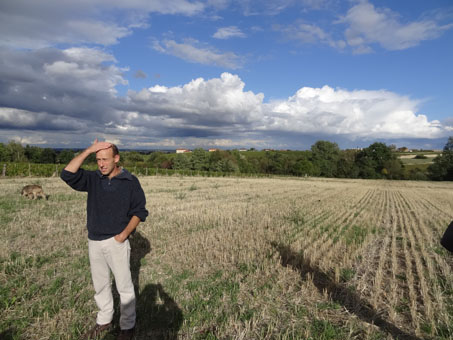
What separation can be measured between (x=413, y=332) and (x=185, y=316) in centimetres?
363

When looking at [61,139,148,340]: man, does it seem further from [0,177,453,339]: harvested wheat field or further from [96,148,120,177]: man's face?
[0,177,453,339]: harvested wheat field

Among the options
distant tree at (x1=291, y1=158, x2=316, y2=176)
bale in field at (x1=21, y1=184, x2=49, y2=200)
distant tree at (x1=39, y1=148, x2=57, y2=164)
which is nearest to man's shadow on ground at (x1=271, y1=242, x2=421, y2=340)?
bale in field at (x1=21, y1=184, x2=49, y2=200)

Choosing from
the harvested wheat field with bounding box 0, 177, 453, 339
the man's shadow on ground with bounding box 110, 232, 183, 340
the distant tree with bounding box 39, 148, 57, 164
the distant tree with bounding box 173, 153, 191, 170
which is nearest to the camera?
the man's shadow on ground with bounding box 110, 232, 183, 340

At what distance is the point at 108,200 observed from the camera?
3.39 meters

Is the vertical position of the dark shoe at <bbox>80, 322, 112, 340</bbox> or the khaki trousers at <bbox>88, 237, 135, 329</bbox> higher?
the khaki trousers at <bbox>88, 237, 135, 329</bbox>

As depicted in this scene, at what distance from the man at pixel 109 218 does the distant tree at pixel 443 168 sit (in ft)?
A: 329

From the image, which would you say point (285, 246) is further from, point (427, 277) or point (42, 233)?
point (42, 233)

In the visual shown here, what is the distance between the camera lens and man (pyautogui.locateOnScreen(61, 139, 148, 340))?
334cm

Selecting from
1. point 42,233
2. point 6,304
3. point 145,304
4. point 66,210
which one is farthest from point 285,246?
point 66,210

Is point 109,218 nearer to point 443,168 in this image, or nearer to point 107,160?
point 107,160

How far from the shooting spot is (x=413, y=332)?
4.04 metres

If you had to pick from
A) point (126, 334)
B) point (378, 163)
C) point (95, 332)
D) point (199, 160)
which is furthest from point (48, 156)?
point (378, 163)

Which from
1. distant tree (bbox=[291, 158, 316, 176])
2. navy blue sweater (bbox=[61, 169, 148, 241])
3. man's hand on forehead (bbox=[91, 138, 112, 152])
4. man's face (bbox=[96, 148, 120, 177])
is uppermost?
man's hand on forehead (bbox=[91, 138, 112, 152])

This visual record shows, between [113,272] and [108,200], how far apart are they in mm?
984
